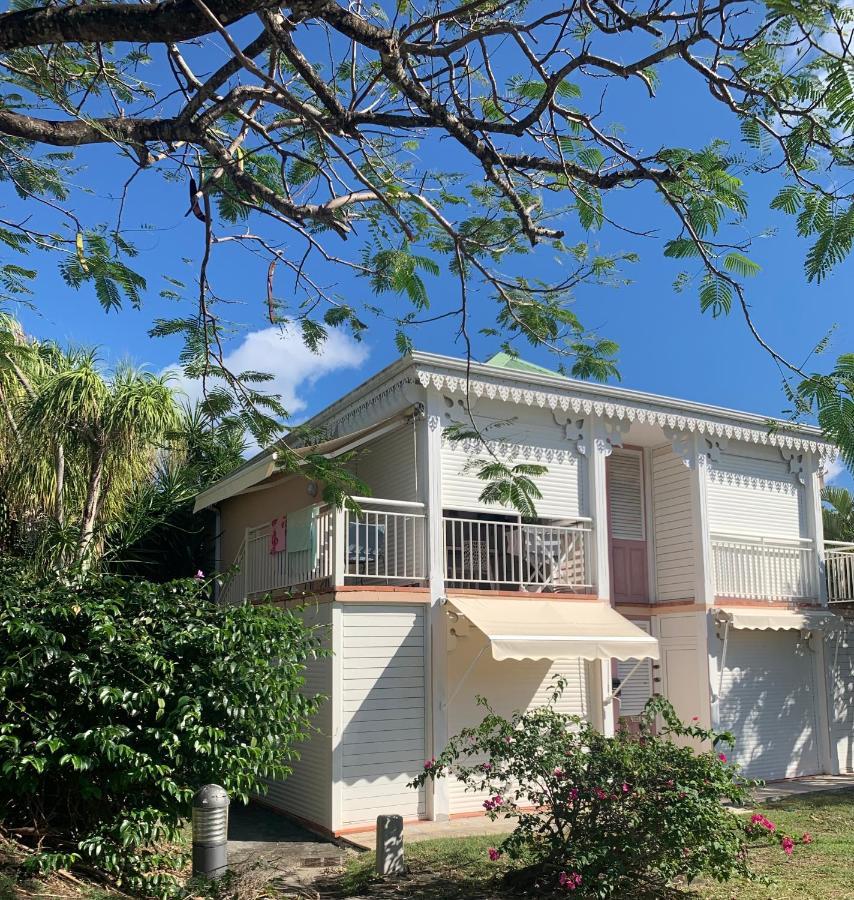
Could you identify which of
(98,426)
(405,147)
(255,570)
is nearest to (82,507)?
(98,426)

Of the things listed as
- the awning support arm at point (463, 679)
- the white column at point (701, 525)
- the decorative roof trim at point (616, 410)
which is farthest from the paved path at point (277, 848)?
the white column at point (701, 525)

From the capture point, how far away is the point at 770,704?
46.3 ft

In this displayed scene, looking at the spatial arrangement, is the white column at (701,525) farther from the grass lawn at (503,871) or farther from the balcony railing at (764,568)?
the grass lawn at (503,871)

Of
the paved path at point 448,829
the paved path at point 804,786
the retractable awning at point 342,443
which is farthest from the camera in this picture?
the paved path at point 804,786

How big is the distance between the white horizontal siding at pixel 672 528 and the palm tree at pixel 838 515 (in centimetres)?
721

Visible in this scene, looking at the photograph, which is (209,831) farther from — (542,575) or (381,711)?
(542,575)

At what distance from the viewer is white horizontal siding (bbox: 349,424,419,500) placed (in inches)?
484

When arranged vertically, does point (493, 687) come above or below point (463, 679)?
Result: below

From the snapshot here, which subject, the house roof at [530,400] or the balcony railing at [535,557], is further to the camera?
the balcony railing at [535,557]

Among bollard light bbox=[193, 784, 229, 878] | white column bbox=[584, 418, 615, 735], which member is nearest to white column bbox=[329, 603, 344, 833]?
bollard light bbox=[193, 784, 229, 878]

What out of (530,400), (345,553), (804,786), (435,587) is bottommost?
(804,786)

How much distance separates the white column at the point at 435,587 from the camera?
10570 millimetres

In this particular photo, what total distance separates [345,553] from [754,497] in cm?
776

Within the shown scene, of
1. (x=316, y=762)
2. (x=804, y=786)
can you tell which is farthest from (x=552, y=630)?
(x=804, y=786)
